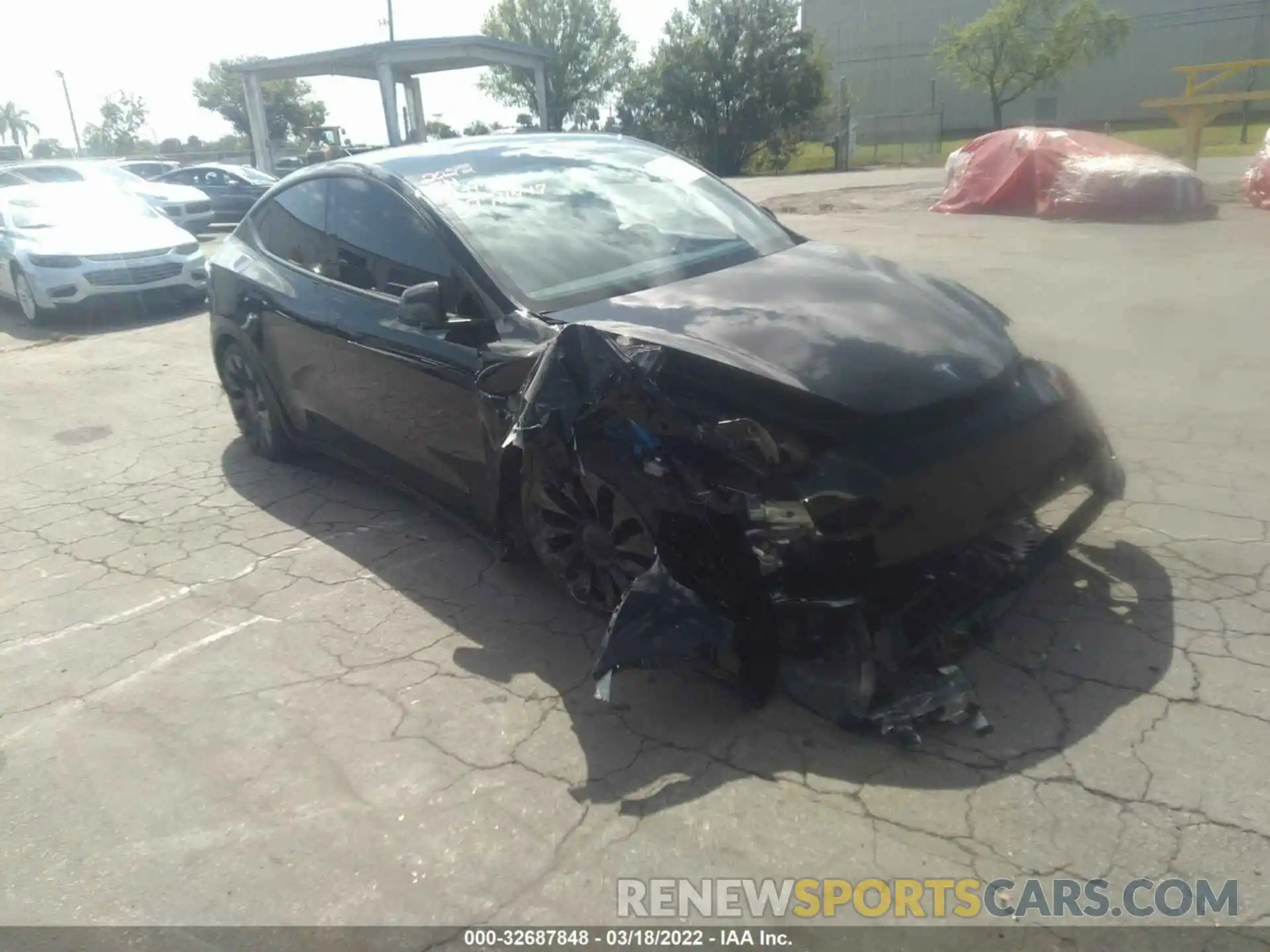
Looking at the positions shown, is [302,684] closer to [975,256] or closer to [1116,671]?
[1116,671]

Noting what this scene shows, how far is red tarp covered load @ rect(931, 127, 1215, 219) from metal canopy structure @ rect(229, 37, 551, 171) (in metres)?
14.3

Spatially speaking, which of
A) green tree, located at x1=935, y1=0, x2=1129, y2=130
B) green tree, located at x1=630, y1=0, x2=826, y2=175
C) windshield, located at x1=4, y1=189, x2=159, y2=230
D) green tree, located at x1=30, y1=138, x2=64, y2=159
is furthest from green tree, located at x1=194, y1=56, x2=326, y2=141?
windshield, located at x1=4, y1=189, x2=159, y2=230

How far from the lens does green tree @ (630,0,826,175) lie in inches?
1470

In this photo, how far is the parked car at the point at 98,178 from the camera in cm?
1396

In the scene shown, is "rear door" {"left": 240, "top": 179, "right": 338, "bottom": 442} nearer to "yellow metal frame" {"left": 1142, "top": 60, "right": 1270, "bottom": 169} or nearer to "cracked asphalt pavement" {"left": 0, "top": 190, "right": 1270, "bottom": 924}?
"cracked asphalt pavement" {"left": 0, "top": 190, "right": 1270, "bottom": 924}

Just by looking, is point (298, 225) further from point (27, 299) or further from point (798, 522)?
point (27, 299)

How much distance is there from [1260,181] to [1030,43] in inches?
1320

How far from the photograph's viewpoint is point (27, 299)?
10891 millimetres

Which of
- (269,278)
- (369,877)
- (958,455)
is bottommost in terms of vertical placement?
(369,877)

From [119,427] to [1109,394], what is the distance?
6725 mm

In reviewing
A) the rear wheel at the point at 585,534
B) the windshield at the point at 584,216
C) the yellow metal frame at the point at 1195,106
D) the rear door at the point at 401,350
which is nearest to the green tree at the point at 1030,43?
the yellow metal frame at the point at 1195,106

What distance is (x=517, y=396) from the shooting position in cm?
338

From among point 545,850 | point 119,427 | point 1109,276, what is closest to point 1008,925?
point 545,850

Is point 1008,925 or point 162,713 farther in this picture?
point 162,713
